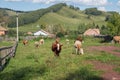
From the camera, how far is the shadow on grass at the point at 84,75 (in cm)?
1455

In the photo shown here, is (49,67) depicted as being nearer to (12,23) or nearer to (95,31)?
(95,31)

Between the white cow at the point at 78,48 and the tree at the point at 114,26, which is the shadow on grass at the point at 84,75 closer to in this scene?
the white cow at the point at 78,48

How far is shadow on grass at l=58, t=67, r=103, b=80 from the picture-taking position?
14555 millimetres

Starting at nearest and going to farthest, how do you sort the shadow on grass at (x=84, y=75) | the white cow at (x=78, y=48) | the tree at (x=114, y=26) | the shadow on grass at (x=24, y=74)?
the shadow on grass at (x=84, y=75) → the shadow on grass at (x=24, y=74) → the white cow at (x=78, y=48) → the tree at (x=114, y=26)

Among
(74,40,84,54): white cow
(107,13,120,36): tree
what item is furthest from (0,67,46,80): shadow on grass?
(107,13,120,36): tree

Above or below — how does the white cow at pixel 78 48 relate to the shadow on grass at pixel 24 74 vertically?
above

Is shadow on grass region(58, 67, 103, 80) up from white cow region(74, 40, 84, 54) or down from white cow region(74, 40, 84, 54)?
down

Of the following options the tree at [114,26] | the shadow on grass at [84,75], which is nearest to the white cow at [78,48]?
the shadow on grass at [84,75]

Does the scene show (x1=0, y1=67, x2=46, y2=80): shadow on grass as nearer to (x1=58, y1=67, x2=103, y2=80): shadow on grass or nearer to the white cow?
(x1=58, y1=67, x2=103, y2=80): shadow on grass

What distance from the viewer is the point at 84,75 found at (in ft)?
50.2

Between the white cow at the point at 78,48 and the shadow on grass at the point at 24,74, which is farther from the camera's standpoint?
the white cow at the point at 78,48

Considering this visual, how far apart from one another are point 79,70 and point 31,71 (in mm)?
2317

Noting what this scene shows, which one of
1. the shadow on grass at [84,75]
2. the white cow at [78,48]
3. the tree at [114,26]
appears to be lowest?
the shadow on grass at [84,75]

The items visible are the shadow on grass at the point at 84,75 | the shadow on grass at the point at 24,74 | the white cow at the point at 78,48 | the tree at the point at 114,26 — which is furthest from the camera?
the tree at the point at 114,26
